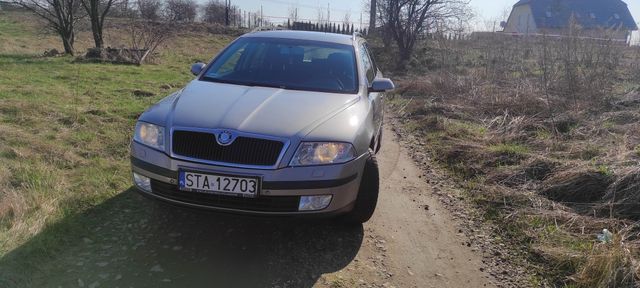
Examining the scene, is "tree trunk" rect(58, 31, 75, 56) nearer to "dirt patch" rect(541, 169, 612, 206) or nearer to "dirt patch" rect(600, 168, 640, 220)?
"dirt patch" rect(541, 169, 612, 206)

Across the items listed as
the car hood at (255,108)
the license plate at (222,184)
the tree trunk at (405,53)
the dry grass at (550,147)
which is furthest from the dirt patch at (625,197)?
the tree trunk at (405,53)

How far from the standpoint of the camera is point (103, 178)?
4430mm

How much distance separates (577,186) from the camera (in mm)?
4590

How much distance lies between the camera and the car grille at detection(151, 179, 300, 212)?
3092 millimetres

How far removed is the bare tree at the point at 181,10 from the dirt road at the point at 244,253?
94.2 feet

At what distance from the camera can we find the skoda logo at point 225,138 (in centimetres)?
309

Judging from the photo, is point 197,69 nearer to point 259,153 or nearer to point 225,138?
point 225,138

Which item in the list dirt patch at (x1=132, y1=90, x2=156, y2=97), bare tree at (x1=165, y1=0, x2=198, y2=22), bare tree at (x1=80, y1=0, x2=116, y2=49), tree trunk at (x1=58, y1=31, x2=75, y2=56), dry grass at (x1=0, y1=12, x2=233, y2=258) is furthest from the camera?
bare tree at (x1=165, y1=0, x2=198, y2=22)

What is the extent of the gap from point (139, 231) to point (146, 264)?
0.53m

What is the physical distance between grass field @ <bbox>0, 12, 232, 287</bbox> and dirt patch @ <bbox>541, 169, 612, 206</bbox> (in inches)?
165

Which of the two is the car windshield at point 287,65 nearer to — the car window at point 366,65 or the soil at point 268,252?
the car window at point 366,65

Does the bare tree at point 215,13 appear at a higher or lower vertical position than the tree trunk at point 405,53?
higher

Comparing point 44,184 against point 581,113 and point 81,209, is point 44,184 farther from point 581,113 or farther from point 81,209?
point 581,113

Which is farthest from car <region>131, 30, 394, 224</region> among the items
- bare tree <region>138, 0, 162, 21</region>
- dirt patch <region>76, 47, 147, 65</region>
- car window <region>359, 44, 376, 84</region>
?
bare tree <region>138, 0, 162, 21</region>
